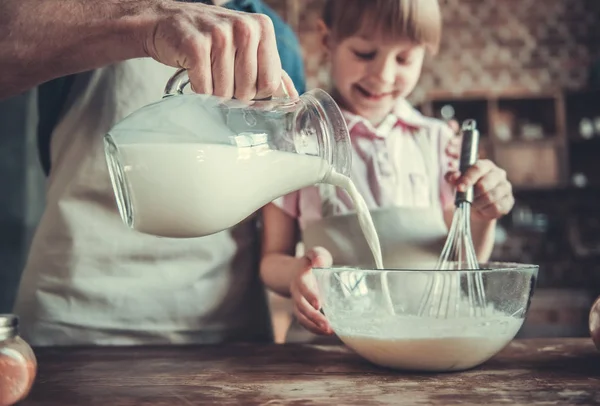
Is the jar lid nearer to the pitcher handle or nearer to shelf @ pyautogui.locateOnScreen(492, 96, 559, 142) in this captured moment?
the pitcher handle

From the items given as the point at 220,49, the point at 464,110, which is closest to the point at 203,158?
the point at 220,49

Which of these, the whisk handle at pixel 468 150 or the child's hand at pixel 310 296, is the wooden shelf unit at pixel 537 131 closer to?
the whisk handle at pixel 468 150

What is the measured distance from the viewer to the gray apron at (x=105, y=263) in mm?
1062

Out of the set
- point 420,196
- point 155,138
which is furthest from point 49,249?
point 420,196

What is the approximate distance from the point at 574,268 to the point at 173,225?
3654mm

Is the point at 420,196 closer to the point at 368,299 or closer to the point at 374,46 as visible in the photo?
the point at 374,46

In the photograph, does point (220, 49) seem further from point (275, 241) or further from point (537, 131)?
point (537, 131)

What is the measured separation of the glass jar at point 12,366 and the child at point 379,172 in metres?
0.52

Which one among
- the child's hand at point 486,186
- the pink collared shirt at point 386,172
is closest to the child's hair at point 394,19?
the pink collared shirt at point 386,172

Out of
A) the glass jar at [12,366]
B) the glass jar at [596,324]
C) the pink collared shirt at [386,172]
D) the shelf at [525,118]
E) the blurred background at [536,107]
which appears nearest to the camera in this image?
the glass jar at [12,366]

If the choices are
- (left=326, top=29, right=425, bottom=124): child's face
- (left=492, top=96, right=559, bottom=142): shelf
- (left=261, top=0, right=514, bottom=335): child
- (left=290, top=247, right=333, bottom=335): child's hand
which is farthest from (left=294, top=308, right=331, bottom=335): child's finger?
(left=492, top=96, right=559, bottom=142): shelf

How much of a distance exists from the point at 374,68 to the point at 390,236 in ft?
1.02

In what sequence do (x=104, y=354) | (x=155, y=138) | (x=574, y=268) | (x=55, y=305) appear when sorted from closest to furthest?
(x=155, y=138) < (x=104, y=354) < (x=55, y=305) < (x=574, y=268)

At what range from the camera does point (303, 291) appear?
907 mm
